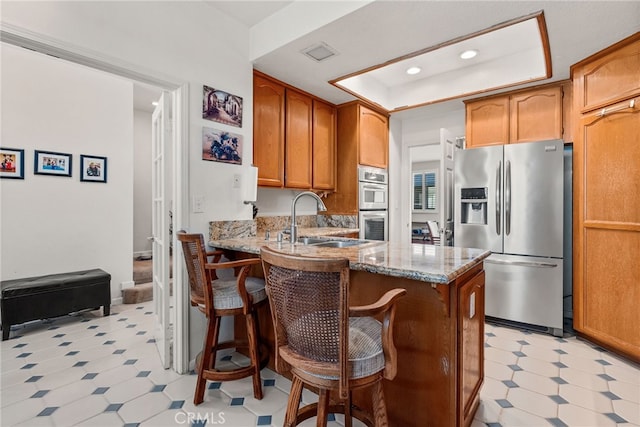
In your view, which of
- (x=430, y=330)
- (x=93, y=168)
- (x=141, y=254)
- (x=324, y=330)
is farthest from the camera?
(x=141, y=254)

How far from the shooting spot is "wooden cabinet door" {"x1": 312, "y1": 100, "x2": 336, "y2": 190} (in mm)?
3584

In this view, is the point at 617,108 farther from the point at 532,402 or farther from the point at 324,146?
the point at 324,146

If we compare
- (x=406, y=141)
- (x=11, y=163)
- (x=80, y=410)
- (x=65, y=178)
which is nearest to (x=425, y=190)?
(x=406, y=141)

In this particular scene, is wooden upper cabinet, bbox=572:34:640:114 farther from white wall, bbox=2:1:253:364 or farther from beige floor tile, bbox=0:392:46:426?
beige floor tile, bbox=0:392:46:426

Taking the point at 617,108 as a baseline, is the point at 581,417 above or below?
below

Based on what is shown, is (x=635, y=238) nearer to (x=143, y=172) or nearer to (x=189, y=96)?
(x=189, y=96)

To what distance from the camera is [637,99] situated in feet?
7.47

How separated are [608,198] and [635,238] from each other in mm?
354

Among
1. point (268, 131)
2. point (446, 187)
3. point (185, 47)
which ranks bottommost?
point (446, 187)

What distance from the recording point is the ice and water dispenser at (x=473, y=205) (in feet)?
10.5

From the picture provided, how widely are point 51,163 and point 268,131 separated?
2424 mm

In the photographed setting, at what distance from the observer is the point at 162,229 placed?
2.46 m

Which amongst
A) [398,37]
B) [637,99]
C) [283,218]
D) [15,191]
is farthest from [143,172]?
[637,99]

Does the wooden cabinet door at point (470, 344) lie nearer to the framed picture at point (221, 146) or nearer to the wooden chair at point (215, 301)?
the wooden chair at point (215, 301)
